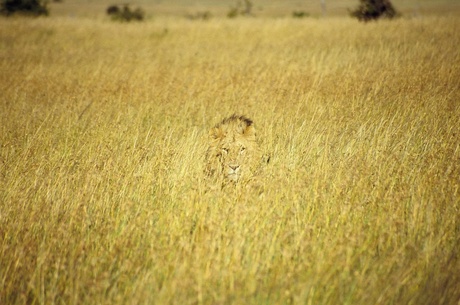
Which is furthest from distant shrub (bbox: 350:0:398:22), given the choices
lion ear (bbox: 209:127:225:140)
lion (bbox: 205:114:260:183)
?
lion ear (bbox: 209:127:225:140)

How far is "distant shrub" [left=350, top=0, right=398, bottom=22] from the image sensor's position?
16.5 m

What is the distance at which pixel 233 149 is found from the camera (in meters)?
3.80

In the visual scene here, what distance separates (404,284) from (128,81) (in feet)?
20.6

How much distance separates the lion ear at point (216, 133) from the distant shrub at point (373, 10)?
15.1m

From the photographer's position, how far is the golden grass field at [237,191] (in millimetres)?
2105

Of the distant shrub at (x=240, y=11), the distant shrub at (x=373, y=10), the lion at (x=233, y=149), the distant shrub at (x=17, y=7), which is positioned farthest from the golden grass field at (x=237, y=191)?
the distant shrub at (x=240, y=11)

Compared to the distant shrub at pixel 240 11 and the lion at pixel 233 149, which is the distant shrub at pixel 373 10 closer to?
the distant shrub at pixel 240 11

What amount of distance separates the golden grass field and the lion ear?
29 cm

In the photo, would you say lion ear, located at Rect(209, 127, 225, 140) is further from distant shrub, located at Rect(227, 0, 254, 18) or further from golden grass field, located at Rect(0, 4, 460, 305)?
distant shrub, located at Rect(227, 0, 254, 18)

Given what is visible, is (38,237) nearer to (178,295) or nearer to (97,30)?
(178,295)

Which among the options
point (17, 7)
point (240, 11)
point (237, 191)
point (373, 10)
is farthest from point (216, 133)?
point (240, 11)

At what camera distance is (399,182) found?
3.05m

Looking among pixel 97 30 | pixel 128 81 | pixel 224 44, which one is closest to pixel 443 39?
pixel 224 44

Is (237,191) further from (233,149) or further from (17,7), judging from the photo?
(17,7)
